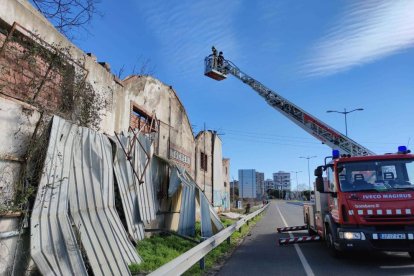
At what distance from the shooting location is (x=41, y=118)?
6988mm

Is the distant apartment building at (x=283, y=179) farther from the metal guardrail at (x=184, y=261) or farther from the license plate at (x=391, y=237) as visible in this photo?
the metal guardrail at (x=184, y=261)

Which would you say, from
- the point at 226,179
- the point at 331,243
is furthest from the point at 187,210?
the point at 226,179

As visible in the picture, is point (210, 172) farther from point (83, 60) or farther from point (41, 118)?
point (41, 118)

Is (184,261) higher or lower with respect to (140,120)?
lower

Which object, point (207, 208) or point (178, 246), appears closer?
point (178, 246)

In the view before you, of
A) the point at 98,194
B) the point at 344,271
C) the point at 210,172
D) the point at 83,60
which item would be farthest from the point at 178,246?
the point at 210,172

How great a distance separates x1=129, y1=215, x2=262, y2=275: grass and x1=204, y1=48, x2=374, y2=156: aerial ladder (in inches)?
264

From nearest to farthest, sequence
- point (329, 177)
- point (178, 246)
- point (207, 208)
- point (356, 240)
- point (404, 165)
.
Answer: point (356, 240)
point (404, 165)
point (329, 177)
point (178, 246)
point (207, 208)

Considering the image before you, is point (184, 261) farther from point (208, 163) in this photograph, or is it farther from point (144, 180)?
point (208, 163)

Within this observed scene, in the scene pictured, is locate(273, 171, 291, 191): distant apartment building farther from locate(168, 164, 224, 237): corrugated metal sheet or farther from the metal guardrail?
the metal guardrail

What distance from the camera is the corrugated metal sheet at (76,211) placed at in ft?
20.0

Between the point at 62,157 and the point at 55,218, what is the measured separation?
112 cm

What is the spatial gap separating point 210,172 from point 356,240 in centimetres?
2020

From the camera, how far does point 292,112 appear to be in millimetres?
20234
